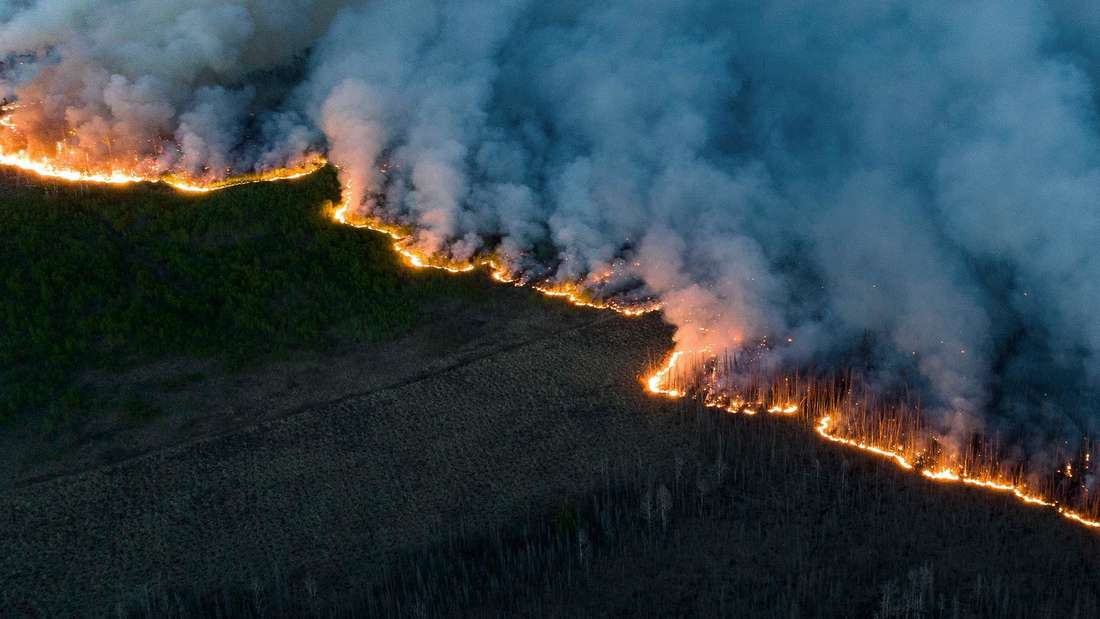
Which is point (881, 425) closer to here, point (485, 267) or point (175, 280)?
point (485, 267)

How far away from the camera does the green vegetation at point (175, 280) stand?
2244 centimetres

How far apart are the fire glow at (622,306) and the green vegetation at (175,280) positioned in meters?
0.35

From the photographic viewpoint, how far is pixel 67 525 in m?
19.0

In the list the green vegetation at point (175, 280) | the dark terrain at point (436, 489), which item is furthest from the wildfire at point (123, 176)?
the dark terrain at point (436, 489)

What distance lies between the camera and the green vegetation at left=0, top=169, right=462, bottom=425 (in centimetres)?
2244

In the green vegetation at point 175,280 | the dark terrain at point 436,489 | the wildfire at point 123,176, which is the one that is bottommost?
the dark terrain at point 436,489

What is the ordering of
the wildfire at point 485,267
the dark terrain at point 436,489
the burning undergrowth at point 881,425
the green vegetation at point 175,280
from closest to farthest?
the dark terrain at point 436,489, the burning undergrowth at point 881,425, the green vegetation at point 175,280, the wildfire at point 485,267

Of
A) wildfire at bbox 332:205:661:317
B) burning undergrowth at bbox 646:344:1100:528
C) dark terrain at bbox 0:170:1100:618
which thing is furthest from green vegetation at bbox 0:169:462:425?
burning undergrowth at bbox 646:344:1100:528

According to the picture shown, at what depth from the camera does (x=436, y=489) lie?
1973 cm

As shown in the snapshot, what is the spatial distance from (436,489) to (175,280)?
689cm

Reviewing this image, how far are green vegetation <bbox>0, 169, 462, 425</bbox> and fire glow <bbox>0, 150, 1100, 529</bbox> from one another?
13.8 inches

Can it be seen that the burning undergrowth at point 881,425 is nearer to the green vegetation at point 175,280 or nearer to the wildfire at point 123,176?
the green vegetation at point 175,280

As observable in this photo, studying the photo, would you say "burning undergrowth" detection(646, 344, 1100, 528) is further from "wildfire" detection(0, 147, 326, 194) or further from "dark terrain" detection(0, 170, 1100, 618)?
"wildfire" detection(0, 147, 326, 194)

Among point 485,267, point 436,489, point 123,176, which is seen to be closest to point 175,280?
point 123,176
